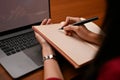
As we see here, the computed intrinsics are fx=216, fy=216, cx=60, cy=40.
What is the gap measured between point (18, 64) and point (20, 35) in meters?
0.24

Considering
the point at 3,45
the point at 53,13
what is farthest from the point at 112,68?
the point at 53,13

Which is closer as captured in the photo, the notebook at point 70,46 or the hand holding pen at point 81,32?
the notebook at point 70,46

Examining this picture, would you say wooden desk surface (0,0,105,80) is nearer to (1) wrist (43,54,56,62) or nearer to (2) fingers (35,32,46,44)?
(2) fingers (35,32,46,44)

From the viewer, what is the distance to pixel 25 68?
0.88 m

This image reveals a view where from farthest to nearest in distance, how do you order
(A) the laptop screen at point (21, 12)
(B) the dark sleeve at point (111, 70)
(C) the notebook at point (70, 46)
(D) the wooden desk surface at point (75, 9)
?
1. (D) the wooden desk surface at point (75, 9)
2. (A) the laptop screen at point (21, 12)
3. (C) the notebook at point (70, 46)
4. (B) the dark sleeve at point (111, 70)

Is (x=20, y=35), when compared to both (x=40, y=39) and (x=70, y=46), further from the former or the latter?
(x=70, y=46)

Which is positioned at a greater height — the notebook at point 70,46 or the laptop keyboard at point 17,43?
the notebook at point 70,46

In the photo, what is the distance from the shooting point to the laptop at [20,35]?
894 mm

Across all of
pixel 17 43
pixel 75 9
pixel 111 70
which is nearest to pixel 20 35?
pixel 17 43

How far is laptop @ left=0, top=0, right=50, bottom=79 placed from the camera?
89 centimetres

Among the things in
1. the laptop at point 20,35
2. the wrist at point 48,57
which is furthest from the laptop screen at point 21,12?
A: the wrist at point 48,57

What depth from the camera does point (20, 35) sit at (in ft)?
3.60

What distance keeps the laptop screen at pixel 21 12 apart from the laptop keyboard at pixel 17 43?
0.27 feet

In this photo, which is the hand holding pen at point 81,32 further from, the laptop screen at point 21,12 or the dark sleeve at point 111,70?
the dark sleeve at point 111,70
